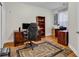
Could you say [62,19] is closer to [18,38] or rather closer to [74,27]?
[18,38]

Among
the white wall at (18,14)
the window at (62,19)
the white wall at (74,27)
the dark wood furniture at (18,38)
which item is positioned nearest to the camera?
the white wall at (74,27)

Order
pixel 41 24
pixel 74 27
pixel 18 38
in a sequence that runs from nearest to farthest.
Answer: pixel 74 27, pixel 18 38, pixel 41 24

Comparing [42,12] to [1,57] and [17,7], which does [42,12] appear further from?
[1,57]

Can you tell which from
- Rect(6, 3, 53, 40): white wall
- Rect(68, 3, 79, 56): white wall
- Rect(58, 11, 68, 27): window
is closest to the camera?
Rect(68, 3, 79, 56): white wall

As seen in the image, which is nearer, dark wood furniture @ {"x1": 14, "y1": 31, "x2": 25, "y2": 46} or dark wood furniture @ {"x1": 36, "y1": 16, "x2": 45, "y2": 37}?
dark wood furniture @ {"x1": 14, "y1": 31, "x2": 25, "y2": 46}

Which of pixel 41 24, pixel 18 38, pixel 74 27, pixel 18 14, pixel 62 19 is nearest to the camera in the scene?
pixel 74 27

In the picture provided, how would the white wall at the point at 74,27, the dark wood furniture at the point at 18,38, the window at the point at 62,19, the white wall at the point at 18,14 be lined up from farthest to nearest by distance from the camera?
the window at the point at 62,19 → the white wall at the point at 18,14 → the dark wood furniture at the point at 18,38 → the white wall at the point at 74,27

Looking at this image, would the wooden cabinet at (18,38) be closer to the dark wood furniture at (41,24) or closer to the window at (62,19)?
the dark wood furniture at (41,24)

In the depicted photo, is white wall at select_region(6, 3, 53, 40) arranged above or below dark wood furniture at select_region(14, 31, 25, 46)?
above

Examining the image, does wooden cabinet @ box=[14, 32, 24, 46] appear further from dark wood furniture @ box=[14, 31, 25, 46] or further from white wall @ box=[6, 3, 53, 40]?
white wall @ box=[6, 3, 53, 40]

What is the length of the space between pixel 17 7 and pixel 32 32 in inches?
87.1

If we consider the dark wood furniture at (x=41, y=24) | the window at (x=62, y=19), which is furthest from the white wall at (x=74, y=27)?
the dark wood furniture at (x=41, y=24)

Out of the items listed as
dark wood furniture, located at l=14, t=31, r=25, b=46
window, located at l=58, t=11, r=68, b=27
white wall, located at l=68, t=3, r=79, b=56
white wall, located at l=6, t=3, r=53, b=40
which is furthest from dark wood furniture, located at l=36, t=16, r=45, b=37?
white wall, located at l=68, t=3, r=79, b=56

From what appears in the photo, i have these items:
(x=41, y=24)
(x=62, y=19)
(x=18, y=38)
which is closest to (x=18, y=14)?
(x=18, y=38)
